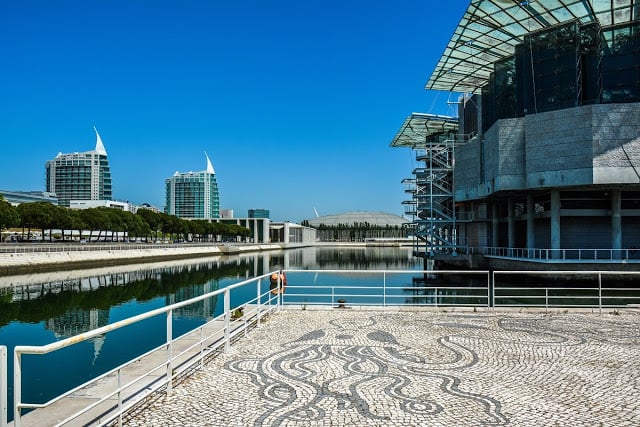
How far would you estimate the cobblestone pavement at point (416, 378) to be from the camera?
270 inches

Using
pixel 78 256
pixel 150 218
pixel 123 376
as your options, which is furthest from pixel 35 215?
pixel 123 376

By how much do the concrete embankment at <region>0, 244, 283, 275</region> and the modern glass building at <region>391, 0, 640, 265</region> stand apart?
44799mm

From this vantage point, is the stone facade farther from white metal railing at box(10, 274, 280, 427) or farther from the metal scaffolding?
white metal railing at box(10, 274, 280, 427)

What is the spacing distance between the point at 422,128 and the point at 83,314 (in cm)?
6019

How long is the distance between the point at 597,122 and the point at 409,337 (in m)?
36.5

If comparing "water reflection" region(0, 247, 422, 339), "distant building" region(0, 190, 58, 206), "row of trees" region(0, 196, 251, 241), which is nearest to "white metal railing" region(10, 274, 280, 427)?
"water reflection" region(0, 247, 422, 339)

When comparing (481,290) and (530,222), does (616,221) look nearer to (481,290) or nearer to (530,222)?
(530,222)

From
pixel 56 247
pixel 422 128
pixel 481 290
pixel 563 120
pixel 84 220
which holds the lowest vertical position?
pixel 481 290

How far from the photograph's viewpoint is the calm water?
14406mm

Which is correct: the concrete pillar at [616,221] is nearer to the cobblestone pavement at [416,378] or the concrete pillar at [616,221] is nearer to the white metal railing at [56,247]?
the cobblestone pavement at [416,378]

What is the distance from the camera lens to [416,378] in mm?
8742

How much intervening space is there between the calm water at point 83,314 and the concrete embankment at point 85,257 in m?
2.73

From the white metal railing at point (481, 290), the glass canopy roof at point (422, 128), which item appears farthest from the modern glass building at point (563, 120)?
the glass canopy roof at point (422, 128)

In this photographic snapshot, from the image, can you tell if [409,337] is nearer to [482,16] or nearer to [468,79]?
[482,16]
